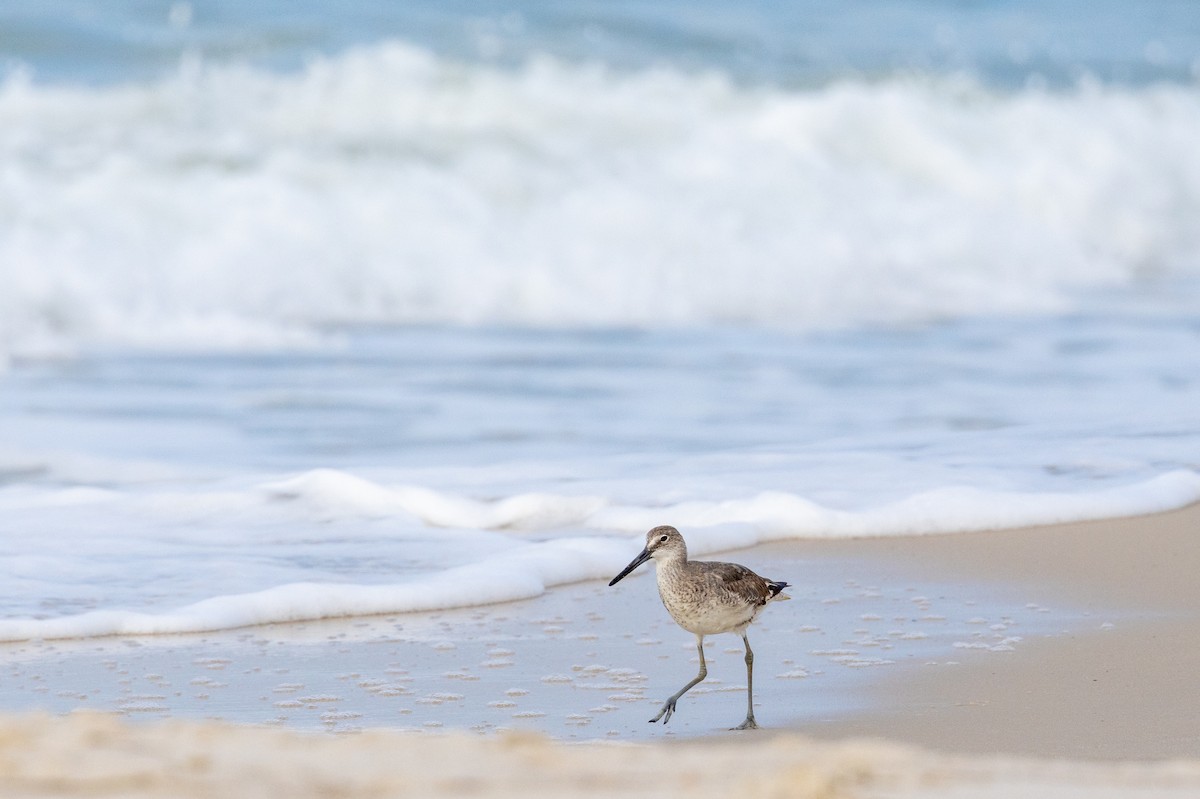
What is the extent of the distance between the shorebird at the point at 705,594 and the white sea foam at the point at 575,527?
1.01 m

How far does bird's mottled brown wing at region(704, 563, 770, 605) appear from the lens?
179 inches

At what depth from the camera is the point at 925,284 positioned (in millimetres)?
13195

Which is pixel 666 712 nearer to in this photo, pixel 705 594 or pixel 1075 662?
pixel 705 594

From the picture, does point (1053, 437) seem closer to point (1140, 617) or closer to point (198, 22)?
point (1140, 617)

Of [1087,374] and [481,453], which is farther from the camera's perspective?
[1087,374]

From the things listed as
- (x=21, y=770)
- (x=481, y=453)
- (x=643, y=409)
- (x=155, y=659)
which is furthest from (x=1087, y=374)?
(x=21, y=770)

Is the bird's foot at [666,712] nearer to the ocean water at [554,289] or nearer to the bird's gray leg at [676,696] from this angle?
the bird's gray leg at [676,696]

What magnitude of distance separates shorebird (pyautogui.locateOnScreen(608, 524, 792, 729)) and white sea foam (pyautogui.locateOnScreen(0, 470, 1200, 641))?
1.01m

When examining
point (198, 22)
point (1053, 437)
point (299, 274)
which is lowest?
point (1053, 437)

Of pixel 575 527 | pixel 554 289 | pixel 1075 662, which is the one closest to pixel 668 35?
pixel 554 289

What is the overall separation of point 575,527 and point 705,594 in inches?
77.5

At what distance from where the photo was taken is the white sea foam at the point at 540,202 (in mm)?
11602

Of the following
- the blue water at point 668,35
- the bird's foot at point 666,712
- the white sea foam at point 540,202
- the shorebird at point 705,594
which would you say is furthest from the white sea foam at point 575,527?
the blue water at point 668,35

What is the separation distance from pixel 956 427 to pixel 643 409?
148cm
